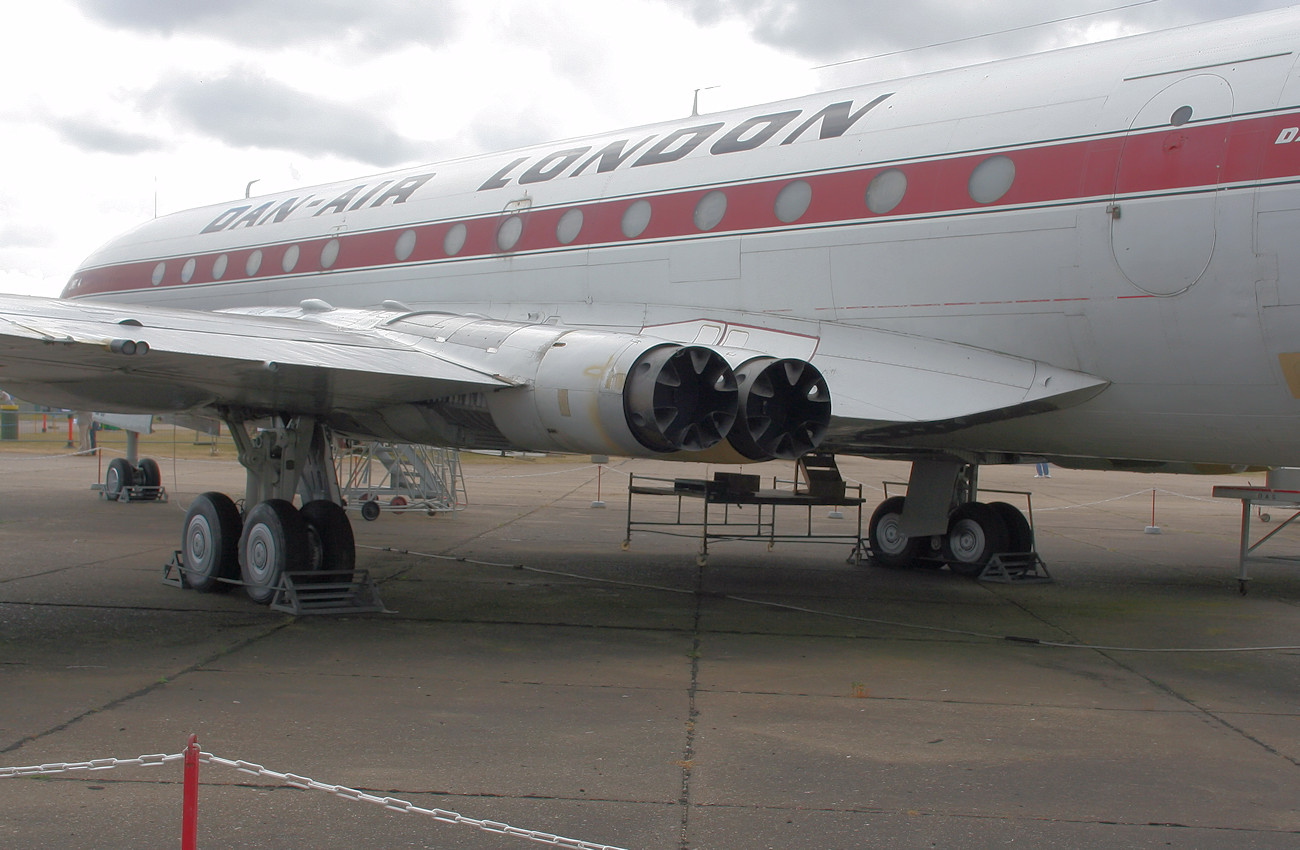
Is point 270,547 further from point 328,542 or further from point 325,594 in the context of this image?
point 325,594

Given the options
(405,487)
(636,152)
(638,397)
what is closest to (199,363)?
(638,397)

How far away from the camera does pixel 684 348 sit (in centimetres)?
678

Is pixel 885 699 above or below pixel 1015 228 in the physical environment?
below

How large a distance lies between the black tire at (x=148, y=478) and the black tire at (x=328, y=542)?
11.2 m

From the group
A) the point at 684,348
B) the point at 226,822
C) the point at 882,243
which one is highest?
the point at 882,243

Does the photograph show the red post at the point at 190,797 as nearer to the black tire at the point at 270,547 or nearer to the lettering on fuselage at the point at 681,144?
the black tire at the point at 270,547

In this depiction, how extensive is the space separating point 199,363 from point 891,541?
840 cm

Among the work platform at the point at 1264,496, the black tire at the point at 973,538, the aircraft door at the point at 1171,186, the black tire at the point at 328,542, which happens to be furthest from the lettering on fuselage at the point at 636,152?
the work platform at the point at 1264,496

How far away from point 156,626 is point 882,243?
6.26m

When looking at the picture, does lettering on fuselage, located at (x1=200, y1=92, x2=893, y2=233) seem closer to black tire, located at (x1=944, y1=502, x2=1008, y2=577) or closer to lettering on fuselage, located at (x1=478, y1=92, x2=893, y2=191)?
lettering on fuselage, located at (x1=478, y1=92, x2=893, y2=191)

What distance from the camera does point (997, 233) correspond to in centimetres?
768

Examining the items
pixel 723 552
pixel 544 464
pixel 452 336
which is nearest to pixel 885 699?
pixel 452 336

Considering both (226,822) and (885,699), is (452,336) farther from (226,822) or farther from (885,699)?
(226,822)

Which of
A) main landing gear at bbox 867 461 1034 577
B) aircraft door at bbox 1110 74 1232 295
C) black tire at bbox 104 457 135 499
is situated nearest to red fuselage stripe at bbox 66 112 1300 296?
aircraft door at bbox 1110 74 1232 295
